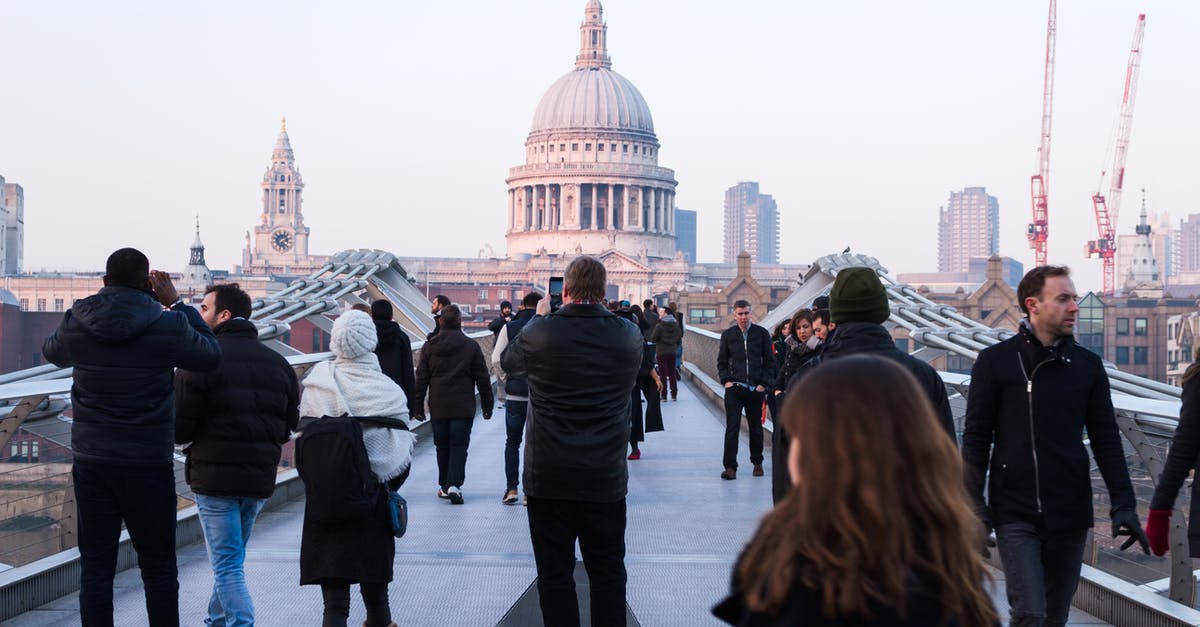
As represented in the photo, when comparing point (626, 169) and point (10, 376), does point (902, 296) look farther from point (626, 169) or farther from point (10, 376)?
point (626, 169)

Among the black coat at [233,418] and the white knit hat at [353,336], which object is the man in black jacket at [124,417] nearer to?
the black coat at [233,418]

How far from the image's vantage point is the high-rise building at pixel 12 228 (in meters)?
145

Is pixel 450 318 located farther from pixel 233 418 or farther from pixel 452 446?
pixel 233 418

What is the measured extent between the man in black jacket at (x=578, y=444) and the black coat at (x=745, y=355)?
6.12m

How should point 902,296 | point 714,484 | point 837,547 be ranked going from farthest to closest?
point 902,296
point 714,484
point 837,547

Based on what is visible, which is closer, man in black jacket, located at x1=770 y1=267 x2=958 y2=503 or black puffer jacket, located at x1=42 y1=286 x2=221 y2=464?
man in black jacket, located at x1=770 y1=267 x2=958 y2=503

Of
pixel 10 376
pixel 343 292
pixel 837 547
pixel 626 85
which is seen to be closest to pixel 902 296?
pixel 343 292

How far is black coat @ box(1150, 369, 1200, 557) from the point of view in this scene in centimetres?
505

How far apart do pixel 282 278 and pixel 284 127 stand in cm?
1811

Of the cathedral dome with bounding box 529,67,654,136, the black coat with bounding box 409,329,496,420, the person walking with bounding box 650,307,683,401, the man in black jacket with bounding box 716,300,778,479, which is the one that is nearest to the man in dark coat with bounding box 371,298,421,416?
the black coat with bounding box 409,329,496,420

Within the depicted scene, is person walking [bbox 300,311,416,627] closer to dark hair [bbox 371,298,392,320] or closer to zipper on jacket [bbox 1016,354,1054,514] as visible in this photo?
zipper on jacket [bbox 1016,354,1054,514]

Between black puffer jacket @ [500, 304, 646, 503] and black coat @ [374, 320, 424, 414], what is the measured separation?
4205 mm

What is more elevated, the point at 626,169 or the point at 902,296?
the point at 626,169

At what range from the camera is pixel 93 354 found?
18.3ft
